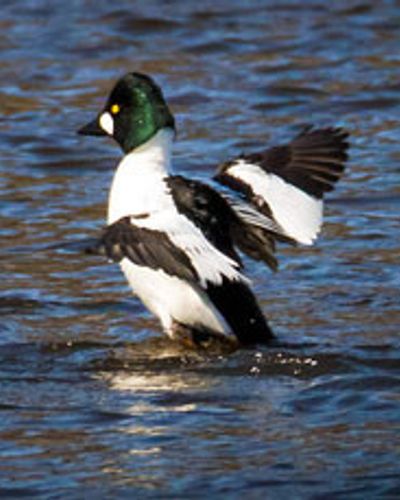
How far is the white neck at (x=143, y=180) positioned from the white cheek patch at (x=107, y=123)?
0.77 feet

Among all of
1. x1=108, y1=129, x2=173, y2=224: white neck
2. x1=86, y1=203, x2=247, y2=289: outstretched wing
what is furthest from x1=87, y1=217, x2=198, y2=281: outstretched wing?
x1=108, y1=129, x2=173, y2=224: white neck

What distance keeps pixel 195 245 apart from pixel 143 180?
523 mm

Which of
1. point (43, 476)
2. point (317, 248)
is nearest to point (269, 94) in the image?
point (317, 248)

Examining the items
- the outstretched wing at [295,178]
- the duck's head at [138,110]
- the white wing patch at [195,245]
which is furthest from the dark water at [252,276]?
the duck's head at [138,110]

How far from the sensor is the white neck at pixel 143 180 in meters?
7.58

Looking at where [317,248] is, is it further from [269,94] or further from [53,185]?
[269,94]

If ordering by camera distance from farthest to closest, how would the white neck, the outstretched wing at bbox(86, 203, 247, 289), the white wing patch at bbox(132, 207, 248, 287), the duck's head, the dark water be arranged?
the duck's head → the white neck → the white wing patch at bbox(132, 207, 248, 287) → the outstretched wing at bbox(86, 203, 247, 289) → the dark water

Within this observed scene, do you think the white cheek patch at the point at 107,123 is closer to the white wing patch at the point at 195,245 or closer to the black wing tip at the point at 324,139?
the black wing tip at the point at 324,139

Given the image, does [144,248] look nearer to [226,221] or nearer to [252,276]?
[226,221]

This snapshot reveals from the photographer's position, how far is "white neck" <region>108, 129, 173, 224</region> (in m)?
7.58

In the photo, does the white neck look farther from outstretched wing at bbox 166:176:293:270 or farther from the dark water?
the dark water

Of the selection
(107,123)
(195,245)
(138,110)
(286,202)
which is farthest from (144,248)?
(107,123)

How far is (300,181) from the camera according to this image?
8.20 meters

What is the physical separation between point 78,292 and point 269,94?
4.22m
